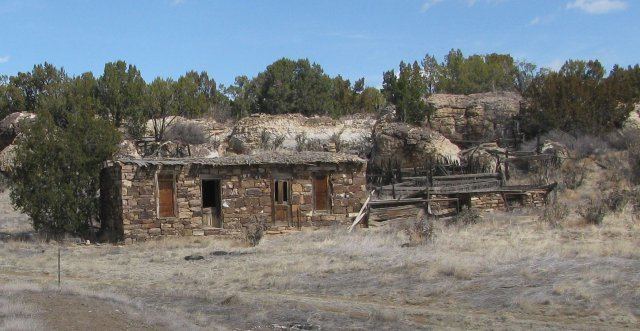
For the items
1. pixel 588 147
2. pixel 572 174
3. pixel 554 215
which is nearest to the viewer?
pixel 554 215

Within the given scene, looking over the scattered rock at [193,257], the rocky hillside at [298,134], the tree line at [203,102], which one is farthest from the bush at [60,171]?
the rocky hillside at [298,134]

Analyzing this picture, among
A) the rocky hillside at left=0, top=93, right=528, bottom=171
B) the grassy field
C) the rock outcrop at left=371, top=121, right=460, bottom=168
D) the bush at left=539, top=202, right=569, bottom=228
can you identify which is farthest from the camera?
the rocky hillside at left=0, top=93, right=528, bottom=171

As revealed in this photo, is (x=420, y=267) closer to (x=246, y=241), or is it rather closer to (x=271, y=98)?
(x=246, y=241)

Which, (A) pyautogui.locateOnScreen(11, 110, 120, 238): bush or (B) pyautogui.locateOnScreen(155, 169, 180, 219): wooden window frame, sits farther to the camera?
(A) pyautogui.locateOnScreen(11, 110, 120, 238): bush

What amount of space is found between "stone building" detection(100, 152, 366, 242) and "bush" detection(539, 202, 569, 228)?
630 cm

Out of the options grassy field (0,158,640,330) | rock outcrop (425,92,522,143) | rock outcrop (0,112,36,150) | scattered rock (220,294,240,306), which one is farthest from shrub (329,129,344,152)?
scattered rock (220,294,240,306)

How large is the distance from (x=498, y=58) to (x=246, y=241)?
37.0 m

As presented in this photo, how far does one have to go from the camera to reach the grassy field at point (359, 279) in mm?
11773

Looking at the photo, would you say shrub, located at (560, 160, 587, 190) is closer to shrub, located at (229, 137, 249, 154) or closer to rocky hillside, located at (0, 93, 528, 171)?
rocky hillside, located at (0, 93, 528, 171)

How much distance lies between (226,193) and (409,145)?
51.2 ft

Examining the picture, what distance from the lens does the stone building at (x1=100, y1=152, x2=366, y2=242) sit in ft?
79.2

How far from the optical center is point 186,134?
134 feet

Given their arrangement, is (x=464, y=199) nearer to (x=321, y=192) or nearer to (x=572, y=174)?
(x=321, y=192)

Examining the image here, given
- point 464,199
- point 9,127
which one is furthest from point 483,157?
point 9,127
